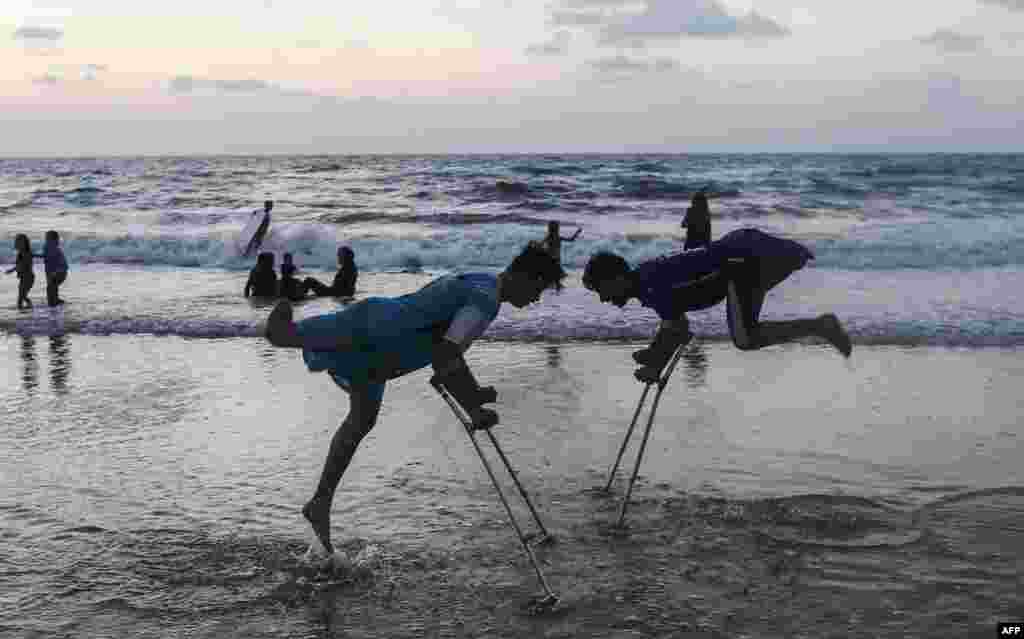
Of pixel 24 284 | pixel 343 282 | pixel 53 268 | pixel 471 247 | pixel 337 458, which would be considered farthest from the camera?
pixel 471 247

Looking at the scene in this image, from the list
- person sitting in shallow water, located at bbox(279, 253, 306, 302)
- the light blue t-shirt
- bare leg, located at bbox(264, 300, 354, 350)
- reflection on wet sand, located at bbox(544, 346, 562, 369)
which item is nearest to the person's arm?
the light blue t-shirt

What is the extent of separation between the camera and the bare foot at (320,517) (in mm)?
5828

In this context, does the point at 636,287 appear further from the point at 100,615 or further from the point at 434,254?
the point at 434,254

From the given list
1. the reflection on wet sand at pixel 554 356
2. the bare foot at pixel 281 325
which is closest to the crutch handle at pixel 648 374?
the bare foot at pixel 281 325

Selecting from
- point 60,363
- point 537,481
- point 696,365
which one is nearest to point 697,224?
point 696,365

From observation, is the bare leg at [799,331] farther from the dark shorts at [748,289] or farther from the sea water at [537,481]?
the sea water at [537,481]

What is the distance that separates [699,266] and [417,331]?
211 cm

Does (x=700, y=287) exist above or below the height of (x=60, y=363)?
above

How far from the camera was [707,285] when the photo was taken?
6.61 meters

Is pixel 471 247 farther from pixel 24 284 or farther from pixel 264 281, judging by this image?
pixel 24 284

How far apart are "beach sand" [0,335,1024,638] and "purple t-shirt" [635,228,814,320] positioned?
4.56 ft

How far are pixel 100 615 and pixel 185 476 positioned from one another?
8.33ft

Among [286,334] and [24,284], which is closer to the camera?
[286,334]

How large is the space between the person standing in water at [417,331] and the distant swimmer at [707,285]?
876 mm
